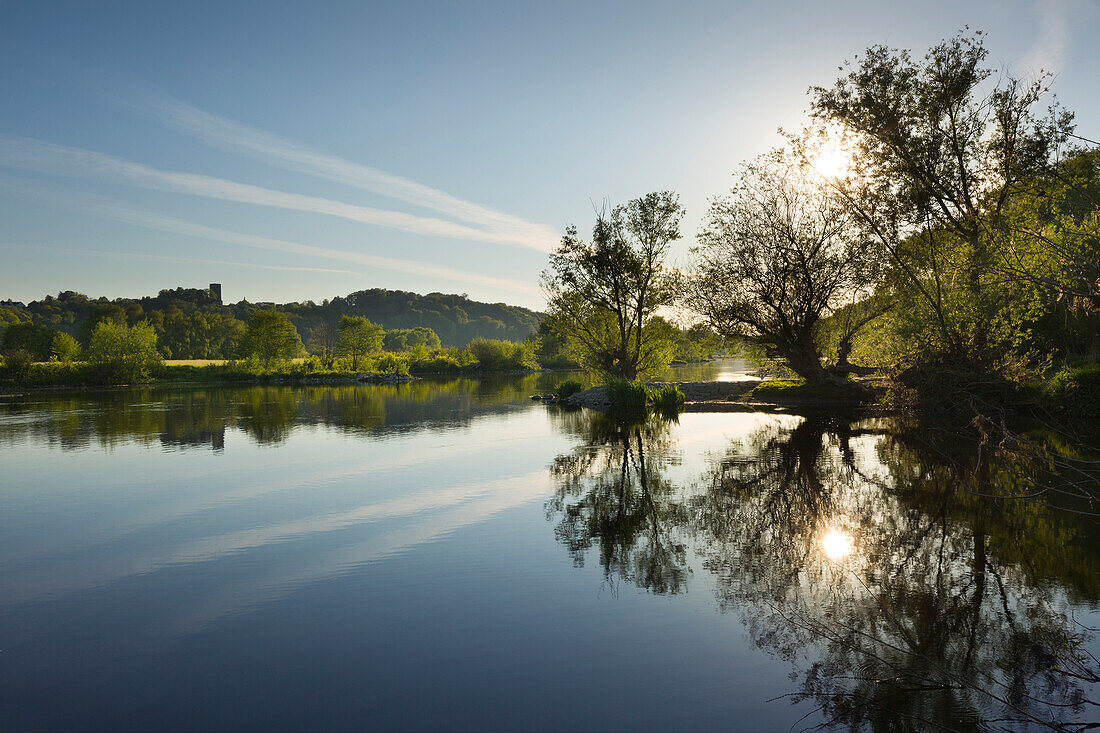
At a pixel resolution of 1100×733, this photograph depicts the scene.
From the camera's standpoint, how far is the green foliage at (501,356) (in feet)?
322

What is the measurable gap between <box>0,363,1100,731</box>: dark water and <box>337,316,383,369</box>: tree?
283 ft

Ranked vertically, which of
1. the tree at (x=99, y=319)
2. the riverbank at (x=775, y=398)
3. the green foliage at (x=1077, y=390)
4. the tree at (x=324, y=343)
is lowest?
the riverbank at (x=775, y=398)

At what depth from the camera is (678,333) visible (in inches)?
1604

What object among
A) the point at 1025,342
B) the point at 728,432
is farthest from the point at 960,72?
the point at 728,432

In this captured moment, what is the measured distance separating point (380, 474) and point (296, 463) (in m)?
3.57

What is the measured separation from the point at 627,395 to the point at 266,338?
68.9 m

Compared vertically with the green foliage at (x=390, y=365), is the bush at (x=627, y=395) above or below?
below

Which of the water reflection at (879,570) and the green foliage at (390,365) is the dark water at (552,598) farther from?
the green foliage at (390,365)

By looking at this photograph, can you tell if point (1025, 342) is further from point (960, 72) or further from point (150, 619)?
point (150, 619)

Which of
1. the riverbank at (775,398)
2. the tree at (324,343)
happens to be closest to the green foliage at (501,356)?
the tree at (324,343)

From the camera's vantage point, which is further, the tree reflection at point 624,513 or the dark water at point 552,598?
the tree reflection at point 624,513

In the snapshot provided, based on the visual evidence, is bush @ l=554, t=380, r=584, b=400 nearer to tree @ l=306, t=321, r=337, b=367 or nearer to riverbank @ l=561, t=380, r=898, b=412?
riverbank @ l=561, t=380, r=898, b=412

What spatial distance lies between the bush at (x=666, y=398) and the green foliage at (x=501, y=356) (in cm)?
6394

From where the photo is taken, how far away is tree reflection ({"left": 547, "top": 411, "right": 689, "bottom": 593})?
8906 millimetres
